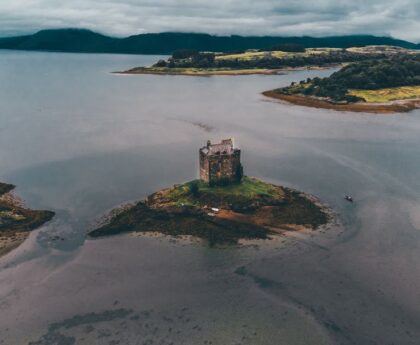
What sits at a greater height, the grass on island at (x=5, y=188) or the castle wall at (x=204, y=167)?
the castle wall at (x=204, y=167)

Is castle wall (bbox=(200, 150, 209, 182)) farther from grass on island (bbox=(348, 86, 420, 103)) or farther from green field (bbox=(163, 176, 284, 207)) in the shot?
grass on island (bbox=(348, 86, 420, 103))

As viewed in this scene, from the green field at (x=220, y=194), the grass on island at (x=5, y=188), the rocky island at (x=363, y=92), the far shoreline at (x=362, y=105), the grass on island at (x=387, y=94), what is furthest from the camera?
the grass on island at (x=387, y=94)

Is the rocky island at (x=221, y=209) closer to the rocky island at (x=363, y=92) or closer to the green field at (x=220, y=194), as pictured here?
the green field at (x=220, y=194)

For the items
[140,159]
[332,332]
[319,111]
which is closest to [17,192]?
[140,159]

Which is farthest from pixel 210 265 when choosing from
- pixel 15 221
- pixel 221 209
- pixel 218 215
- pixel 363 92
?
pixel 363 92

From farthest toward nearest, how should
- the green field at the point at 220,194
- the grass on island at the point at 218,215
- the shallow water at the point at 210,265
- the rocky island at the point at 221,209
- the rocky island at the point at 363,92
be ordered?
1. the rocky island at the point at 363,92
2. the green field at the point at 220,194
3. the rocky island at the point at 221,209
4. the grass on island at the point at 218,215
5. the shallow water at the point at 210,265

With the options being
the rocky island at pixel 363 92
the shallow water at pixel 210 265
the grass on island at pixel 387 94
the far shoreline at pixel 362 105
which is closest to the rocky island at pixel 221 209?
the shallow water at pixel 210 265

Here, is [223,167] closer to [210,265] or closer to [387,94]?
[210,265]
